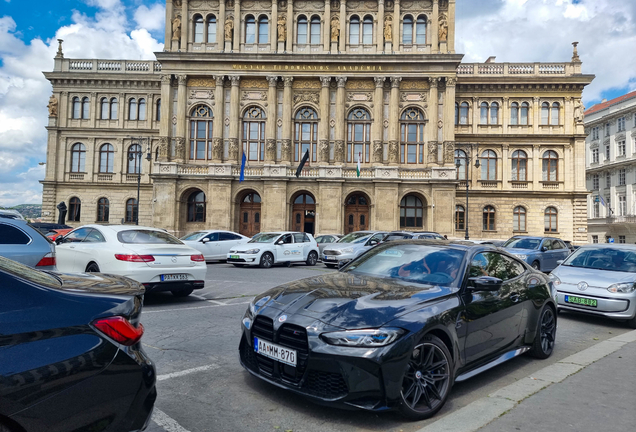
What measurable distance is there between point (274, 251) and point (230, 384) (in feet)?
47.1

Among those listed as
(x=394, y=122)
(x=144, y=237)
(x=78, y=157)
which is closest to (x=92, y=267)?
(x=144, y=237)

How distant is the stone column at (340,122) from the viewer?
35.4m

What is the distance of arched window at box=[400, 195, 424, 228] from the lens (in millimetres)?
36250

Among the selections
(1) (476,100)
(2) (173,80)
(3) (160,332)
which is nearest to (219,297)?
(3) (160,332)

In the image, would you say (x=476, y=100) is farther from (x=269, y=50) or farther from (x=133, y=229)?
(x=133, y=229)

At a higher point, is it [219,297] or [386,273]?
[386,273]

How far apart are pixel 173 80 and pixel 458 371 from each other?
37114 millimetres

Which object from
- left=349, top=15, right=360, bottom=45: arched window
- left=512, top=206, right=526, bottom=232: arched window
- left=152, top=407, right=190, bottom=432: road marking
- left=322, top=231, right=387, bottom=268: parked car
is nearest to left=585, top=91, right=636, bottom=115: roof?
left=512, top=206, right=526, bottom=232: arched window

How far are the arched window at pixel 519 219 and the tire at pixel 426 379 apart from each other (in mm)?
40804

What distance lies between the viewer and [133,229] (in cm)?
930

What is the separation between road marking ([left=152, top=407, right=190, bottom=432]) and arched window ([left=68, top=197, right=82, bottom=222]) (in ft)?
148

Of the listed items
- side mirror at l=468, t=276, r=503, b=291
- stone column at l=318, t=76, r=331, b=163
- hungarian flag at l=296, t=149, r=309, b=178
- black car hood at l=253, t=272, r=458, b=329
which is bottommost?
black car hood at l=253, t=272, r=458, b=329

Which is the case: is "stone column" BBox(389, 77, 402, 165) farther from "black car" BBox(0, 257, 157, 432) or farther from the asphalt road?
"black car" BBox(0, 257, 157, 432)

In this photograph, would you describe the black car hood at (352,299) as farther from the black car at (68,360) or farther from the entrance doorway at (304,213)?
the entrance doorway at (304,213)
